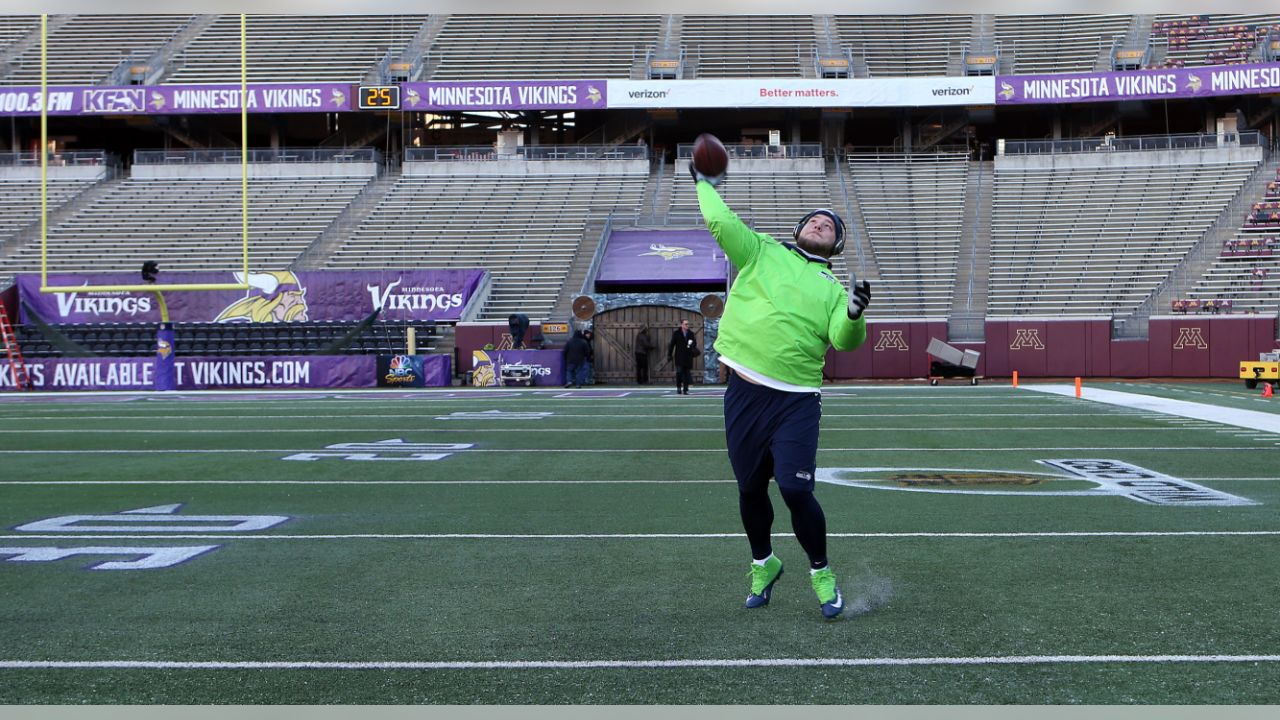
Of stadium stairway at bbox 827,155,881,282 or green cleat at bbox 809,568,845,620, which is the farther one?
stadium stairway at bbox 827,155,881,282

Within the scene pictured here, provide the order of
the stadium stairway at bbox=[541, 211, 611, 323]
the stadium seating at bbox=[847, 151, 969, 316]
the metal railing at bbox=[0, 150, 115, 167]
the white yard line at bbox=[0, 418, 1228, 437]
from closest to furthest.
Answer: the white yard line at bbox=[0, 418, 1228, 437], the stadium stairway at bbox=[541, 211, 611, 323], the stadium seating at bbox=[847, 151, 969, 316], the metal railing at bbox=[0, 150, 115, 167]

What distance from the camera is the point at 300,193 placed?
38.2m

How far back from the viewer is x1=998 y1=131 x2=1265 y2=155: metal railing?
1452 inches

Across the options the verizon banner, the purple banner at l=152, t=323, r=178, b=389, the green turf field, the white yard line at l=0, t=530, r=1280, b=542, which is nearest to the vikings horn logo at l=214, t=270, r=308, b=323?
the purple banner at l=152, t=323, r=178, b=389

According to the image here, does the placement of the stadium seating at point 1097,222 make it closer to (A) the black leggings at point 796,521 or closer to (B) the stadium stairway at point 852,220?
(B) the stadium stairway at point 852,220

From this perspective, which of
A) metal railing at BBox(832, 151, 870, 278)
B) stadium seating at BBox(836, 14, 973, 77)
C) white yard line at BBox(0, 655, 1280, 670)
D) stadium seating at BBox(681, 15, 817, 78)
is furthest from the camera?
stadium seating at BBox(681, 15, 817, 78)

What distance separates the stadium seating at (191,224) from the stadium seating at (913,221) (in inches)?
652

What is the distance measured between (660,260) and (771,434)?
28.4 meters

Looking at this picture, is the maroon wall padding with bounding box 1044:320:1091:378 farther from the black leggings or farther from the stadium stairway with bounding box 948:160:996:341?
the black leggings

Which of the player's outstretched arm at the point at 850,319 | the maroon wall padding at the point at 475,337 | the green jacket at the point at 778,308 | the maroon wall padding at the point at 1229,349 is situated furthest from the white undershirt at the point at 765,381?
the maroon wall padding at the point at 1229,349

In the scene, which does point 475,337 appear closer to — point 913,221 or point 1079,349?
point 913,221

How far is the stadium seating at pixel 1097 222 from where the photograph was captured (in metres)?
31.8

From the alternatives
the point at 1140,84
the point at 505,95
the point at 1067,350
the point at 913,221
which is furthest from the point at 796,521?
the point at 1140,84

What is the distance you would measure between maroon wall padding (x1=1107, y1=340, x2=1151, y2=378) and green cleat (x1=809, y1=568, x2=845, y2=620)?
2732 centimetres
